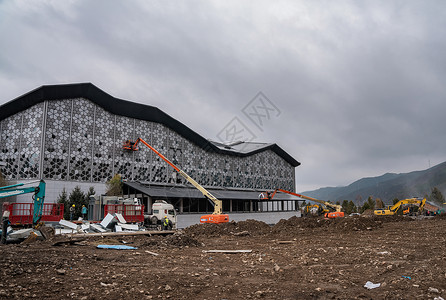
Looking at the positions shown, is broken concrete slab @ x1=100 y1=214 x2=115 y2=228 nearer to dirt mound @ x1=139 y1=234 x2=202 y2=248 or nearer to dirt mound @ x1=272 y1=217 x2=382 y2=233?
dirt mound @ x1=139 y1=234 x2=202 y2=248

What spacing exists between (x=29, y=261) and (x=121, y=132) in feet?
97.5

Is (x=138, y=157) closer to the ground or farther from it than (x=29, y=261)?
farther from it

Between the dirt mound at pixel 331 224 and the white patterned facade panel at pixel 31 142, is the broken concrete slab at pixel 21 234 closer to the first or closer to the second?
the dirt mound at pixel 331 224

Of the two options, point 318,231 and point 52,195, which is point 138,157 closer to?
point 52,195

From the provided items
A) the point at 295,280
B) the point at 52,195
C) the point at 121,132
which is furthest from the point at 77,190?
the point at 295,280

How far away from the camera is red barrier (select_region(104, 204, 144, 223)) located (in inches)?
1025

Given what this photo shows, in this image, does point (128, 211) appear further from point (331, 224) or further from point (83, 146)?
point (331, 224)

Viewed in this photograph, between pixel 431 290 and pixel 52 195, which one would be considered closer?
pixel 431 290

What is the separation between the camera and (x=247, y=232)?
22250 millimetres

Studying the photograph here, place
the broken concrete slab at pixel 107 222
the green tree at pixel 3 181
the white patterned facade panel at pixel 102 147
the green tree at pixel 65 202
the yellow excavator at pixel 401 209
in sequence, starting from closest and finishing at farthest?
the broken concrete slab at pixel 107 222 < the green tree at pixel 3 181 < the green tree at pixel 65 202 < the white patterned facade panel at pixel 102 147 < the yellow excavator at pixel 401 209

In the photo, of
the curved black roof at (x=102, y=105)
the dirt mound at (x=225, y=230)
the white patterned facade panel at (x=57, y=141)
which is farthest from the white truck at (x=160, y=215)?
the curved black roof at (x=102, y=105)

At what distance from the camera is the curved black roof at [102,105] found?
1283 inches

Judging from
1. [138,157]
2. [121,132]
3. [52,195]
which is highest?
[121,132]

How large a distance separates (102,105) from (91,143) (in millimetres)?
4272
